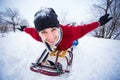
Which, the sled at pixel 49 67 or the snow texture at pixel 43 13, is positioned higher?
the snow texture at pixel 43 13

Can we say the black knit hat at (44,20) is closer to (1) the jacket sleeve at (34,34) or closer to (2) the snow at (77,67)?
(1) the jacket sleeve at (34,34)

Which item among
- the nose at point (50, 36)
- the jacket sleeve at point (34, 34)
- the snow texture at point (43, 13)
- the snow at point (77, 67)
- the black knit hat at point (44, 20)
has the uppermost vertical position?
the snow texture at point (43, 13)

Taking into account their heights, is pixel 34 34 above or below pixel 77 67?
above

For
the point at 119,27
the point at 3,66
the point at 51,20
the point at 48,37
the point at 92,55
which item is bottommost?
the point at 119,27

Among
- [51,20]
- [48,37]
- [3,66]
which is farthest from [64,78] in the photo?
[3,66]

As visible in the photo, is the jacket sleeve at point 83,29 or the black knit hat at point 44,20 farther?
the jacket sleeve at point 83,29

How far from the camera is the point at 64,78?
1.57 m

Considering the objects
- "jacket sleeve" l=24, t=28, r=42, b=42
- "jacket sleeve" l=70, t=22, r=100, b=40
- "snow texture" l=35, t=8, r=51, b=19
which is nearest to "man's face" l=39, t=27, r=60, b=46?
"snow texture" l=35, t=8, r=51, b=19

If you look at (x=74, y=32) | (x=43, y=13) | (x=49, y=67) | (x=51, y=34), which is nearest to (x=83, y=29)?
(x=74, y=32)

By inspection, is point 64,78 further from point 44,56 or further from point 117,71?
point 117,71

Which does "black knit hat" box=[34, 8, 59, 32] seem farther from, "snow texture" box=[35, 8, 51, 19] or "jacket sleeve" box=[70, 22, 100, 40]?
"jacket sleeve" box=[70, 22, 100, 40]

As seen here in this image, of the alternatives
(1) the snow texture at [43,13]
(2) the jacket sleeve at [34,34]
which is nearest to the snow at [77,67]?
(2) the jacket sleeve at [34,34]

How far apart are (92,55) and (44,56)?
112 cm

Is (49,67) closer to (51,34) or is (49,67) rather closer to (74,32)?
(51,34)
